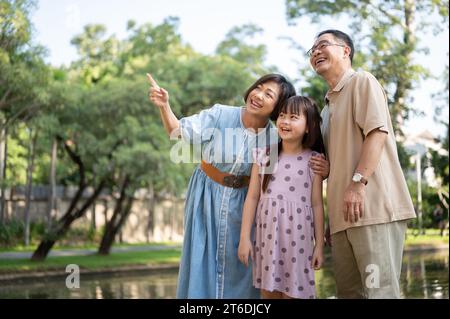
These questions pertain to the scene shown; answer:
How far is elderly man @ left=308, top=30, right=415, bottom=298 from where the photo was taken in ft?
8.79

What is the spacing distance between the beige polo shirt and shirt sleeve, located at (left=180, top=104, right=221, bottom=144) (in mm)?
715

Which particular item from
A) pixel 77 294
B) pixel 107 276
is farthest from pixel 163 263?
pixel 77 294

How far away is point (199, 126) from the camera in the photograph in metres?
3.29

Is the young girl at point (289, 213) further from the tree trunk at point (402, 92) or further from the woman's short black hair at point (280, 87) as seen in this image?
the tree trunk at point (402, 92)

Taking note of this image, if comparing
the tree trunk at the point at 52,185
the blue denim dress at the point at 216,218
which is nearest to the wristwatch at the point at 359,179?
the blue denim dress at the point at 216,218

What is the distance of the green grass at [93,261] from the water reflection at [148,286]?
16.9 inches

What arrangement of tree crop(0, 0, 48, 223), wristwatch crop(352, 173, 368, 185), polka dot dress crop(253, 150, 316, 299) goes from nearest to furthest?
1. wristwatch crop(352, 173, 368, 185)
2. polka dot dress crop(253, 150, 316, 299)
3. tree crop(0, 0, 48, 223)

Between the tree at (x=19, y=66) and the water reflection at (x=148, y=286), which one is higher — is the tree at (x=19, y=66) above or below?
above

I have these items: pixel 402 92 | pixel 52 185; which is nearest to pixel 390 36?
pixel 402 92

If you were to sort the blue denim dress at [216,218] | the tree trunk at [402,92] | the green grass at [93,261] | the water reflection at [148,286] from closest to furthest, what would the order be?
1. the blue denim dress at [216,218]
2. the water reflection at [148,286]
3. the green grass at [93,261]
4. the tree trunk at [402,92]

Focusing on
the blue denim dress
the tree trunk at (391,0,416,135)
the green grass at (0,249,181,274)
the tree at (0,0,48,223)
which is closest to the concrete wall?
the green grass at (0,249,181,274)

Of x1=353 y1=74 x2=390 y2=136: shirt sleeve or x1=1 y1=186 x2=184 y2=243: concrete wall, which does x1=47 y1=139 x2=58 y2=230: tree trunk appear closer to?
x1=1 y1=186 x2=184 y2=243: concrete wall

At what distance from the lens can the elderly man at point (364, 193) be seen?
2.68m

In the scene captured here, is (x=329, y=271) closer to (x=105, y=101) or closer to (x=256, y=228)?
(x=105, y=101)
